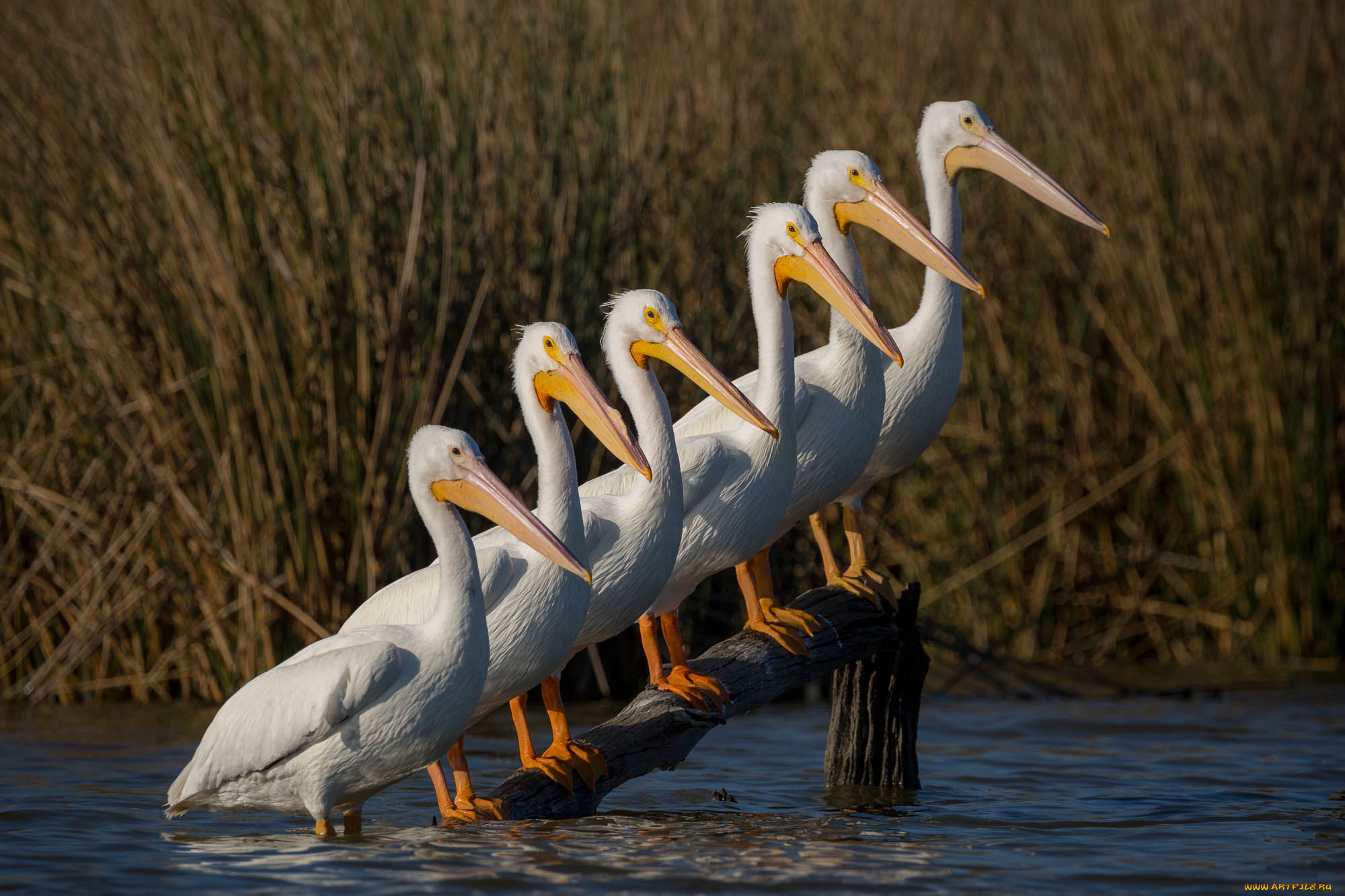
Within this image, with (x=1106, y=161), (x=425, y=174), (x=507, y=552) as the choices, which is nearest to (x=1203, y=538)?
(x=1106, y=161)

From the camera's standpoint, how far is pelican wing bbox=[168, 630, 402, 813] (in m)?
4.94

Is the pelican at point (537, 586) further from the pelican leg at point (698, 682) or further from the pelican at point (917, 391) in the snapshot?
the pelican at point (917, 391)

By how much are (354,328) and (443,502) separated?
8.59ft

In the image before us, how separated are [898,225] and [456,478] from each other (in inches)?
91.8

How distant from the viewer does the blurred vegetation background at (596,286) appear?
24.8ft

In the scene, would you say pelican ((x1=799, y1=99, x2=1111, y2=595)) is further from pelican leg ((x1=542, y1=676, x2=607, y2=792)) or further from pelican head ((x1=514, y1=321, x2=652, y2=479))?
pelican leg ((x1=542, y1=676, x2=607, y2=792))

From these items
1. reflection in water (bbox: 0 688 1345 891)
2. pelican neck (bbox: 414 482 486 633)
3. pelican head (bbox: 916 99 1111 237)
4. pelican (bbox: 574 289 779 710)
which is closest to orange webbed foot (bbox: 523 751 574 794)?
reflection in water (bbox: 0 688 1345 891)

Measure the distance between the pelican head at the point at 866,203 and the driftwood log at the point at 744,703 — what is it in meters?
1.30

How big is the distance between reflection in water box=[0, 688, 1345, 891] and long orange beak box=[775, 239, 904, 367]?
1685 millimetres

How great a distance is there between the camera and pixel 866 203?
6.79 m

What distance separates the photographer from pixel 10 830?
5719 mm

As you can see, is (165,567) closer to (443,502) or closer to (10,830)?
(10,830)

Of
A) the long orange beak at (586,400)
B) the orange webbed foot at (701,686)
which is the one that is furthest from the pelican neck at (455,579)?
the orange webbed foot at (701,686)

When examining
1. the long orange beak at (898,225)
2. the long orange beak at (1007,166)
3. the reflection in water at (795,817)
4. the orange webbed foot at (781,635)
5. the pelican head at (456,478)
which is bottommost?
the reflection in water at (795,817)
